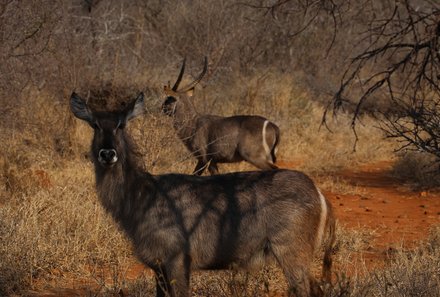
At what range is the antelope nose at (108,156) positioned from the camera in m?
4.81

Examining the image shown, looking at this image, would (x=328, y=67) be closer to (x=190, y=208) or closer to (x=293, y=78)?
(x=293, y=78)

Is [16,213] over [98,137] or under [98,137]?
under

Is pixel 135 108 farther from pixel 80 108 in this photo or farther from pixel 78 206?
pixel 78 206

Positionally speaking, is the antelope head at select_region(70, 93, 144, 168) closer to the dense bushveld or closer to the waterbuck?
the dense bushveld

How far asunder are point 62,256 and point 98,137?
5.00 ft

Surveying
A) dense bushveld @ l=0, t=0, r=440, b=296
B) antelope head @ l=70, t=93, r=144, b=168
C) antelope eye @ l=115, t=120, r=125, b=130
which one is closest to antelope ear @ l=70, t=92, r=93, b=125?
antelope head @ l=70, t=93, r=144, b=168

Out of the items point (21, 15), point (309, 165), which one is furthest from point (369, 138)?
point (21, 15)

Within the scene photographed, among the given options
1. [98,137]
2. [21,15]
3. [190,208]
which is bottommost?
[190,208]

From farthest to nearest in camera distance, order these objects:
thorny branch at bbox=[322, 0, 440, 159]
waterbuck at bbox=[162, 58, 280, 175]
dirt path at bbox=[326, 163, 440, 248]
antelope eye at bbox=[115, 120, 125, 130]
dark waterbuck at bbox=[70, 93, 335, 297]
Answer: waterbuck at bbox=[162, 58, 280, 175], dirt path at bbox=[326, 163, 440, 248], thorny branch at bbox=[322, 0, 440, 159], antelope eye at bbox=[115, 120, 125, 130], dark waterbuck at bbox=[70, 93, 335, 297]

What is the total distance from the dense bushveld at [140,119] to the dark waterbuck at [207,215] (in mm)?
249

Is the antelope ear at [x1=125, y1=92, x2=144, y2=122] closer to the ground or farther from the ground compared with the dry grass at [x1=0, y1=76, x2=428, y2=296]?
farther from the ground

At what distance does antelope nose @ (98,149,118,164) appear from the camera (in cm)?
481

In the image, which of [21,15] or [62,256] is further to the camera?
[21,15]

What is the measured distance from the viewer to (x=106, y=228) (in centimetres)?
649
